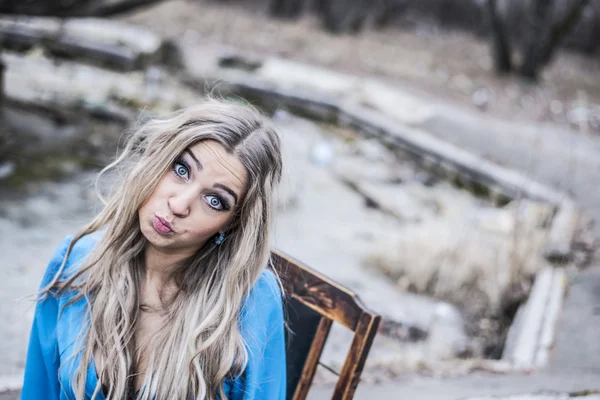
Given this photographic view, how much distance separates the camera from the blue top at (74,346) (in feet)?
6.39

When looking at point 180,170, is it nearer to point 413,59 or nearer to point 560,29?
point 560,29

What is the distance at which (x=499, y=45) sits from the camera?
45.3 ft

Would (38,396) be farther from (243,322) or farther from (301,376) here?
(301,376)

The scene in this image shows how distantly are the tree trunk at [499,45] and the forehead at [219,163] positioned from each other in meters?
12.6

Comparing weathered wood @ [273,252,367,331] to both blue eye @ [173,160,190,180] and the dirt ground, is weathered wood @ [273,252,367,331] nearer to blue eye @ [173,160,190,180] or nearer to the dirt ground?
blue eye @ [173,160,190,180]

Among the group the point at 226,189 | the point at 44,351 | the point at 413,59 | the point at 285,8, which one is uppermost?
the point at 285,8

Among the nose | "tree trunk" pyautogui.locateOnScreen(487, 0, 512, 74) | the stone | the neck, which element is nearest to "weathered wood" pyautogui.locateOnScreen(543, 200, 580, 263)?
the neck

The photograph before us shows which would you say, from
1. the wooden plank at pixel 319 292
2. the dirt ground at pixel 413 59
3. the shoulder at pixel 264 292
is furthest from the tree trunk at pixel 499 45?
the shoulder at pixel 264 292

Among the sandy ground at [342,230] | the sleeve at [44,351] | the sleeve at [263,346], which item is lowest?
the sleeve at [44,351]

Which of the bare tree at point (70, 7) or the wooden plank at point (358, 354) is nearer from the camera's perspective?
the wooden plank at point (358, 354)

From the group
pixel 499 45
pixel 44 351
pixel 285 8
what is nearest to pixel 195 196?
pixel 44 351

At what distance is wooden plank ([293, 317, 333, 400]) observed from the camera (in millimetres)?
2316

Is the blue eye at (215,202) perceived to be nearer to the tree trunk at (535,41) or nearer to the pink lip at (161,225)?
the pink lip at (161,225)

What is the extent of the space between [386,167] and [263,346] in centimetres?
696
